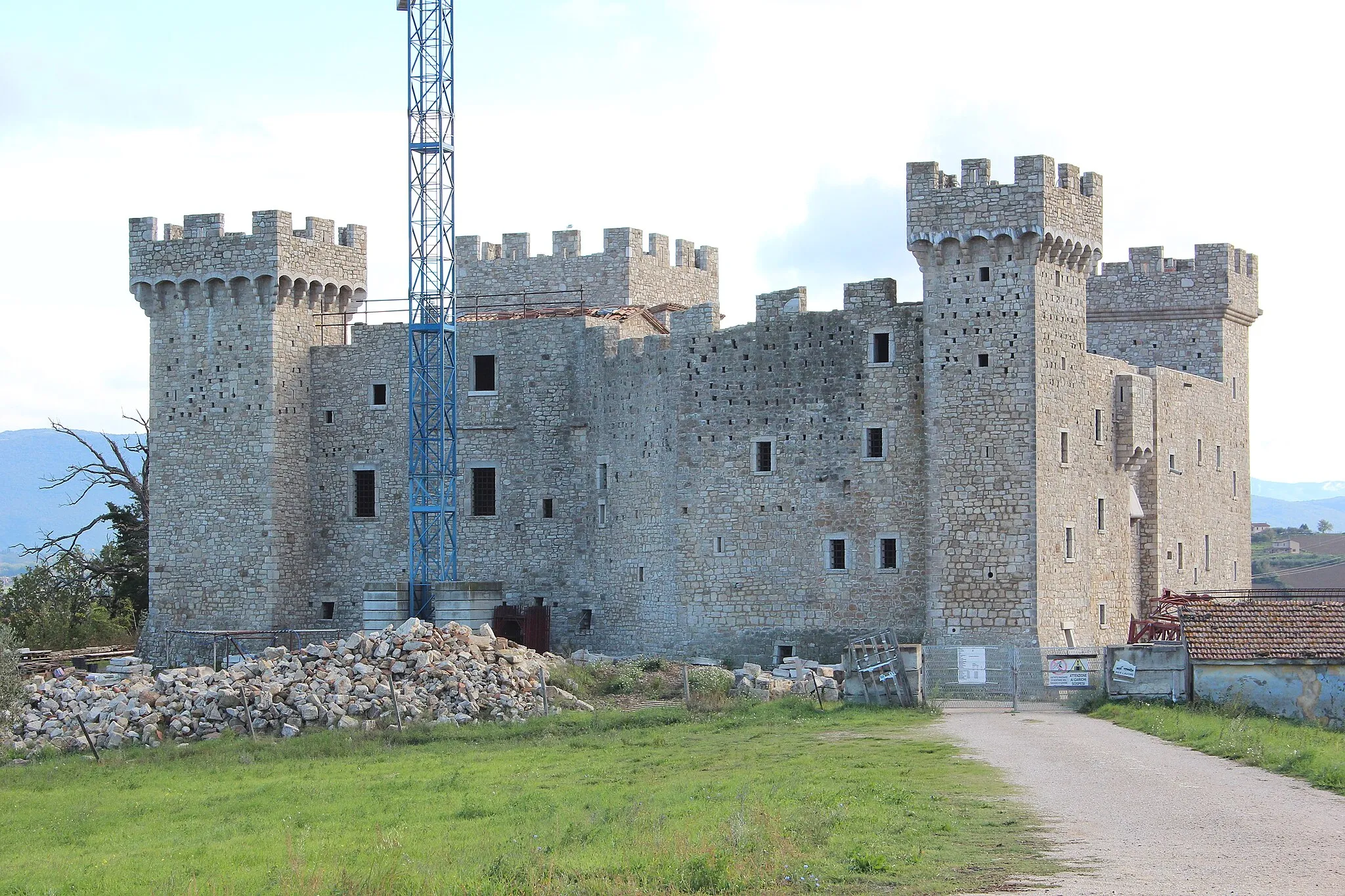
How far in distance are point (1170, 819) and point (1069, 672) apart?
707 inches

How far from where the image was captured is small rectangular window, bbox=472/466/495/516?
177 ft

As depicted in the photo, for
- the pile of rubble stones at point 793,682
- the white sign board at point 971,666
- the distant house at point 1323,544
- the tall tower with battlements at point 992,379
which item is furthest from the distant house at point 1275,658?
the distant house at point 1323,544

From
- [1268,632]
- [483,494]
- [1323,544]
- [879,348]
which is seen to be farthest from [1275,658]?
[1323,544]

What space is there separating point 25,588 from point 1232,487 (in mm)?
41172

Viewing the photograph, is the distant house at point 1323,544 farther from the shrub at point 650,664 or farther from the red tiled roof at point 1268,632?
the red tiled roof at point 1268,632

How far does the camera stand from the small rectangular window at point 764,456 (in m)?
47.9

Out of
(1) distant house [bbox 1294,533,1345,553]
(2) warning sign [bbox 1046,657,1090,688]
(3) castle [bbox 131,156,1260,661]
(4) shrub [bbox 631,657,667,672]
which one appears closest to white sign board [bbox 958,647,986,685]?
(3) castle [bbox 131,156,1260,661]

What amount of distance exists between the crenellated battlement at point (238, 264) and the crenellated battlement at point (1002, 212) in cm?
1889

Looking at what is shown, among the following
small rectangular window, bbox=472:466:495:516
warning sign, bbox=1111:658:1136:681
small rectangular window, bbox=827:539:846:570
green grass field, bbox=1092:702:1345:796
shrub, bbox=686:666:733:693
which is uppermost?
small rectangular window, bbox=472:466:495:516

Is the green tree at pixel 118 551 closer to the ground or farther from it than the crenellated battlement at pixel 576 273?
closer to the ground

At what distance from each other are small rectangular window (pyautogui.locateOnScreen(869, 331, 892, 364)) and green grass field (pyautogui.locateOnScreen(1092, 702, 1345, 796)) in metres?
11.5

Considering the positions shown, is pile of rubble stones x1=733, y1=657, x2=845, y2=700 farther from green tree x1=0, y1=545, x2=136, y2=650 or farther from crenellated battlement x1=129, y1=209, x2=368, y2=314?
green tree x1=0, y1=545, x2=136, y2=650

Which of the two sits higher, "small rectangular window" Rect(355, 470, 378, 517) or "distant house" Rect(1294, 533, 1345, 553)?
"small rectangular window" Rect(355, 470, 378, 517)

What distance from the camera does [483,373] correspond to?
178 feet
